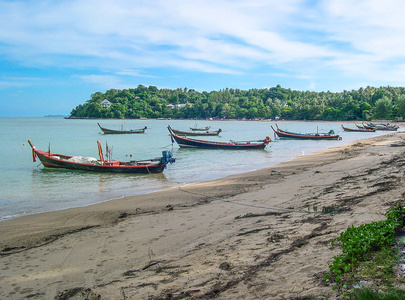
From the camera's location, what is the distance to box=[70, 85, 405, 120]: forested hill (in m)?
92.0

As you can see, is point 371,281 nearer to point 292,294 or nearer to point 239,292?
point 292,294

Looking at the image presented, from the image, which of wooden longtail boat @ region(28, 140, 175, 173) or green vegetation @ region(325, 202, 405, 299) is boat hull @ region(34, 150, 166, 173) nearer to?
wooden longtail boat @ region(28, 140, 175, 173)

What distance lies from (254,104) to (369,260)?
14080 cm

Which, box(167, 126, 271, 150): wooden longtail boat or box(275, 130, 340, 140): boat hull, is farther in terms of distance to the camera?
box(275, 130, 340, 140): boat hull

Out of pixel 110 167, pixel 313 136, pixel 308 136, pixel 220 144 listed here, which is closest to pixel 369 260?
pixel 110 167

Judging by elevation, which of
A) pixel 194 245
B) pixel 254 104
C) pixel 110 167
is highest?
Answer: pixel 254 104

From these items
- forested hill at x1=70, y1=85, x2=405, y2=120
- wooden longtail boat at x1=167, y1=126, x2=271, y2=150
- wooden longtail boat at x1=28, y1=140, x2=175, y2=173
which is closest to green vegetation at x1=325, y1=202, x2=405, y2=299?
wooden longtail boat at x1=28, y1=140, x2=175, y2=173

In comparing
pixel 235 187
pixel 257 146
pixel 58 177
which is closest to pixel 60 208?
pixel 235 187

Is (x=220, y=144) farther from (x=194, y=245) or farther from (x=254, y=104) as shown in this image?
(x=254, y=104)

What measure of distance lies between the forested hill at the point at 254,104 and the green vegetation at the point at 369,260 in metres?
88.0

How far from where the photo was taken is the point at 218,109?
142m

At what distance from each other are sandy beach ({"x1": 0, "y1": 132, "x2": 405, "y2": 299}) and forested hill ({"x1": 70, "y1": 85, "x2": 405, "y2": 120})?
85343mm

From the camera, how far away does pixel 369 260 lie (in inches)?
143

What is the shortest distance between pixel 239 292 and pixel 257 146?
26562 millimetres
